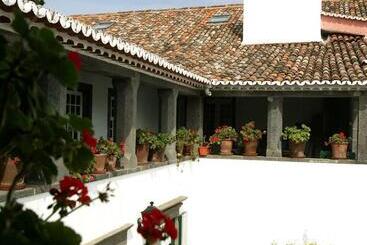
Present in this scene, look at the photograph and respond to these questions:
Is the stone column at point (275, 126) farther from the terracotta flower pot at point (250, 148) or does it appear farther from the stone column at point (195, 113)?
the stone column at point (195, 113)

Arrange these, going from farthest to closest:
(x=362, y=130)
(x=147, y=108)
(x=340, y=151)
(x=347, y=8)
A: (x=347, y=8) → (x=147, y=108) → (x=340, y=151) → (x=362, y=130)

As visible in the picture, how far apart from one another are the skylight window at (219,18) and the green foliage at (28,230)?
18.0 meters

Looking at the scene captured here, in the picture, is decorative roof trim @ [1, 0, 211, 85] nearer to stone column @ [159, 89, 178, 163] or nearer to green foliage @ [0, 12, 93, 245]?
stone column @ [159, 89, 178, 163]

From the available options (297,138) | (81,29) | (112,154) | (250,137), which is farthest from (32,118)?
(250,137)

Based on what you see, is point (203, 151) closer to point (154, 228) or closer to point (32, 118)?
point (154, 228)

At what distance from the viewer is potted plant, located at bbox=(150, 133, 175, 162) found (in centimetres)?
994

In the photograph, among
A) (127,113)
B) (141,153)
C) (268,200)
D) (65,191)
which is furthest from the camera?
(268,200)

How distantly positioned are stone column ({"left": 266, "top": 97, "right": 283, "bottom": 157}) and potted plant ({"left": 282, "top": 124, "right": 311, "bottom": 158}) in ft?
0.67

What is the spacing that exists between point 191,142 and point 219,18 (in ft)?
29.5

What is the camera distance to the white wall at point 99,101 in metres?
9.70

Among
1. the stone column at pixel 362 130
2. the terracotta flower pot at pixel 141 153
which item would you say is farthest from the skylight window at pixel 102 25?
the stone column at pixel 362 130

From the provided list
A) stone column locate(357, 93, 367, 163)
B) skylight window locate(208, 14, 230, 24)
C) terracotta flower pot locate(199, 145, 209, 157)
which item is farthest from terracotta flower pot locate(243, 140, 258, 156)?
skylight window locate(208, 14, 230, 24)

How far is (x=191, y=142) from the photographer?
12.0 m

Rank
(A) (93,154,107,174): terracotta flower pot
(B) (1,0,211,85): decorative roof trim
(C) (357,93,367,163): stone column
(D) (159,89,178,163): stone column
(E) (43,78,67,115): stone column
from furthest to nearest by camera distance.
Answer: (C) (357,93,367,163): stone column → (D) (159,89,178,163): stone column → (A) (93,154,107,174): terracotta flower pot → (E) (43,78,67,115): stone column → (B) (1,0,211,85): decorative roof trim
